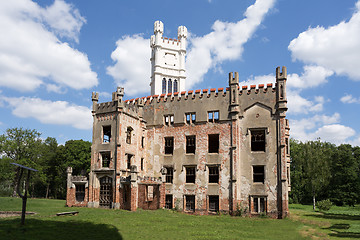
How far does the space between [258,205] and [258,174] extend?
9.46ft

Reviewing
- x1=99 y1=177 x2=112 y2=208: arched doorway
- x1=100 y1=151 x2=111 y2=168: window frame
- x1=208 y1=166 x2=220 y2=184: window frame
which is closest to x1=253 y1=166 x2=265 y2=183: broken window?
x1=208 y1=166 x2=220 y2=184: window frame

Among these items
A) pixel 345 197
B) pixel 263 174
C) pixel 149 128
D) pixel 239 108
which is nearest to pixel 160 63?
pixel 149 128

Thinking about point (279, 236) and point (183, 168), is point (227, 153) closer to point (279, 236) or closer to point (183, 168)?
point (183, 168)

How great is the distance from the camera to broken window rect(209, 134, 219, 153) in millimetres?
31281

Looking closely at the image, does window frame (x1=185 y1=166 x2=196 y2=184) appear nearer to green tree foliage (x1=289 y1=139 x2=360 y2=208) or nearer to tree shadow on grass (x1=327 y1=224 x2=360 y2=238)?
tree shadow on grass (x1=327 y1=224 x2=360 y2=238)

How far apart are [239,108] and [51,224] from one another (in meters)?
20.1

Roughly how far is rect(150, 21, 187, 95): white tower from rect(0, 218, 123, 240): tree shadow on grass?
138ft

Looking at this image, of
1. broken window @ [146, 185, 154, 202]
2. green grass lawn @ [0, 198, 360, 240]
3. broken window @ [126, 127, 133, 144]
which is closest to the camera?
green grass lawn @ [0, 198, 360, 240]

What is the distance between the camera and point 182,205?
101 ft

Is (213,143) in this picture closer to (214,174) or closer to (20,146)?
(214,174)

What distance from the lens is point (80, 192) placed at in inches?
1178

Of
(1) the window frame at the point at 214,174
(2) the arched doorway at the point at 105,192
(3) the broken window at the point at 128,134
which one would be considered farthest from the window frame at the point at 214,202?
(3) the broken window at the point at 128,134

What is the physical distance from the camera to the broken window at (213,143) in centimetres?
3128

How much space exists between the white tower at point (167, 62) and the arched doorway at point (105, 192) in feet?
102
